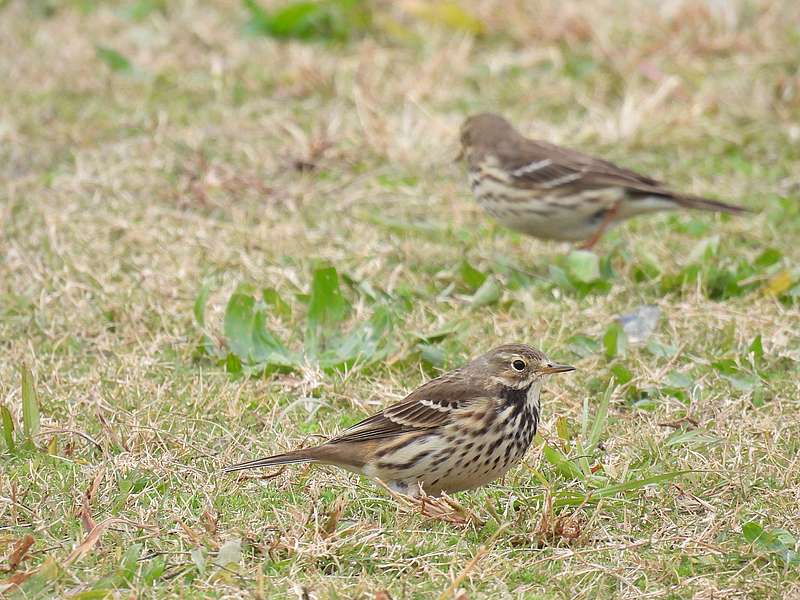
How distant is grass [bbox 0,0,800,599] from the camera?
4230 mm

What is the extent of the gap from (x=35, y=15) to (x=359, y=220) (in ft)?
15.9

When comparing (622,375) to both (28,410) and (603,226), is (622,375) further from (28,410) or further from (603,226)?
(28,410)

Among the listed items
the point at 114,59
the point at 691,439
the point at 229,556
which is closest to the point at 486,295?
the point at 691,439

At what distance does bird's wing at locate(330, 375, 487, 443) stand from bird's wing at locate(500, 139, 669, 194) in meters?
2.87

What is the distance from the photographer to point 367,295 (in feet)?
21.7

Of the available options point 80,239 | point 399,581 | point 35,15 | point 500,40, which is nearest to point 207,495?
point 399,581

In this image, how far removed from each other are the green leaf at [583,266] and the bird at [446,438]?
1.97 m

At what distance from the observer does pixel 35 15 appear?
37.1ft

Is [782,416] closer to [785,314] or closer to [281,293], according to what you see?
[785,314]

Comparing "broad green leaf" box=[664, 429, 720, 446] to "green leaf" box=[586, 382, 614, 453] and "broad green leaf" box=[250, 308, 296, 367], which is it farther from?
"broad green leaf" box=[250, 308, 296, 367]

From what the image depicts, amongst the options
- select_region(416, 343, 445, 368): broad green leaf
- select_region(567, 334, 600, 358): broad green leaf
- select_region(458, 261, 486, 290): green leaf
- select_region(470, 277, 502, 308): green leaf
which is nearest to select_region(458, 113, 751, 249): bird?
select_region(458, 261, 486, 290): green leaf

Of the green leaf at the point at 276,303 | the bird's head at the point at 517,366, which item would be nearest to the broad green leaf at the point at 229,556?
the bird's head at the point at 517,366

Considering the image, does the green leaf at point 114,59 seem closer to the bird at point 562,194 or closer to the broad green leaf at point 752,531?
the bird at point 562,194

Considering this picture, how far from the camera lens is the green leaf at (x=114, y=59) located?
9844mm
